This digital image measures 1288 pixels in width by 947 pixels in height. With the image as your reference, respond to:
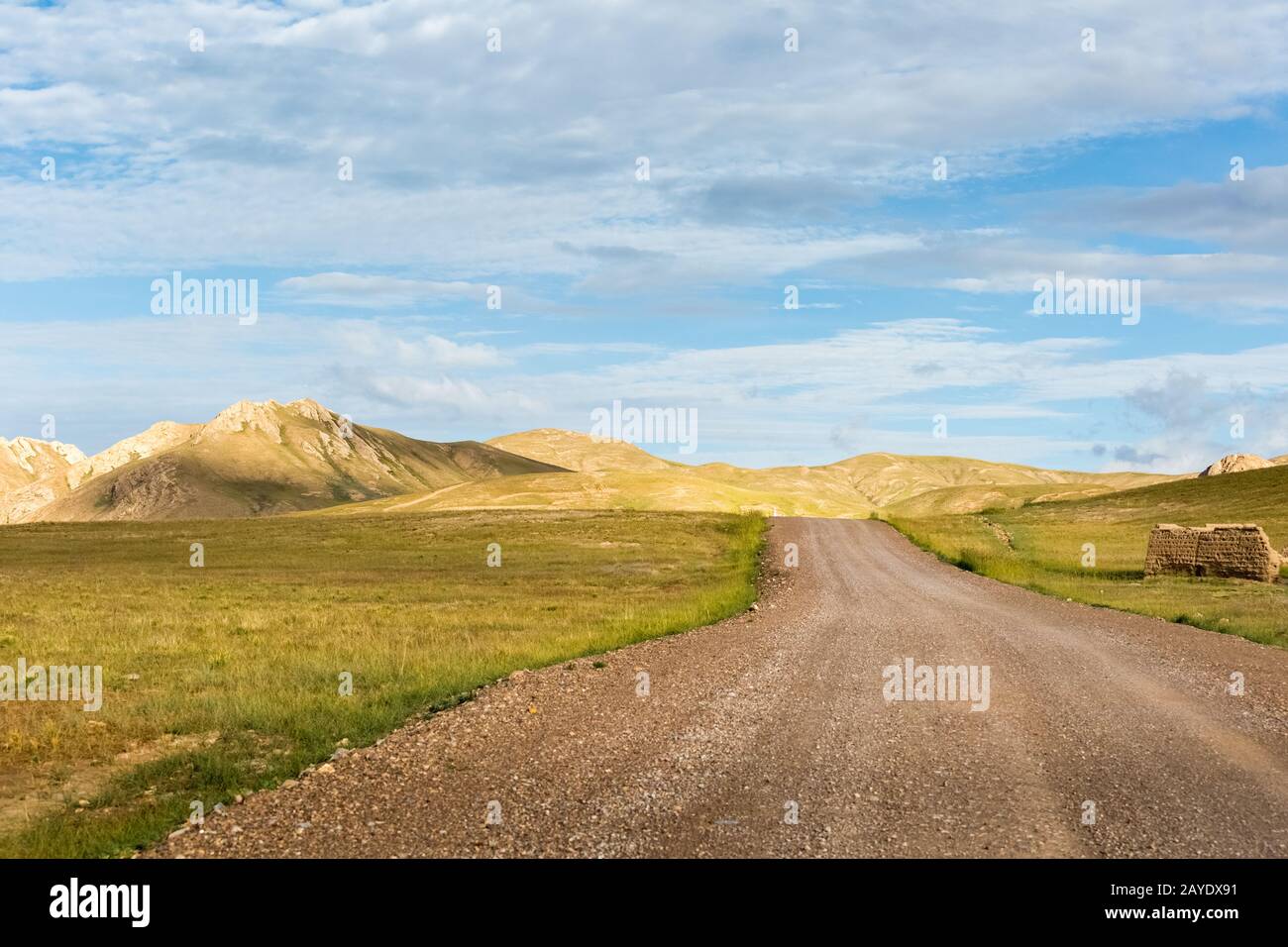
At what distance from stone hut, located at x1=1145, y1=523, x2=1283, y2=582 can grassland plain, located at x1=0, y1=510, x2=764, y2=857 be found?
16040 mm

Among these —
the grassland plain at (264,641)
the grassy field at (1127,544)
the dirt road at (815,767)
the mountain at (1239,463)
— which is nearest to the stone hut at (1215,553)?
the grassy field at (1127,544)

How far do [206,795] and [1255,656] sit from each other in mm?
18189

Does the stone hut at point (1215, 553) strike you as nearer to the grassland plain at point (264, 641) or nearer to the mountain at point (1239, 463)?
the grassland plain at point (264, 641)

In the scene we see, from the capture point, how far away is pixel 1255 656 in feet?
63.2

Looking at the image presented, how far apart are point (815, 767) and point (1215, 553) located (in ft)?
109

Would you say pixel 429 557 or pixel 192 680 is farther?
pixel 429 557

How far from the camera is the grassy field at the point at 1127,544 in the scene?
2876 centimetres

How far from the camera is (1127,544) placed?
57812mm

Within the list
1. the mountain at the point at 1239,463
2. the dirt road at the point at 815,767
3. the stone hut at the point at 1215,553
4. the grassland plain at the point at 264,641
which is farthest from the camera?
the mountain at the point at 1239,463

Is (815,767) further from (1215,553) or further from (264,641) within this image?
(1215,553)

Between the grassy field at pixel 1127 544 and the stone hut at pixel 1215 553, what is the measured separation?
912 millimetres

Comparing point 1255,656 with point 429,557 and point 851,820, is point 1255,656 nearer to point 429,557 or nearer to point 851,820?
point 851,820
